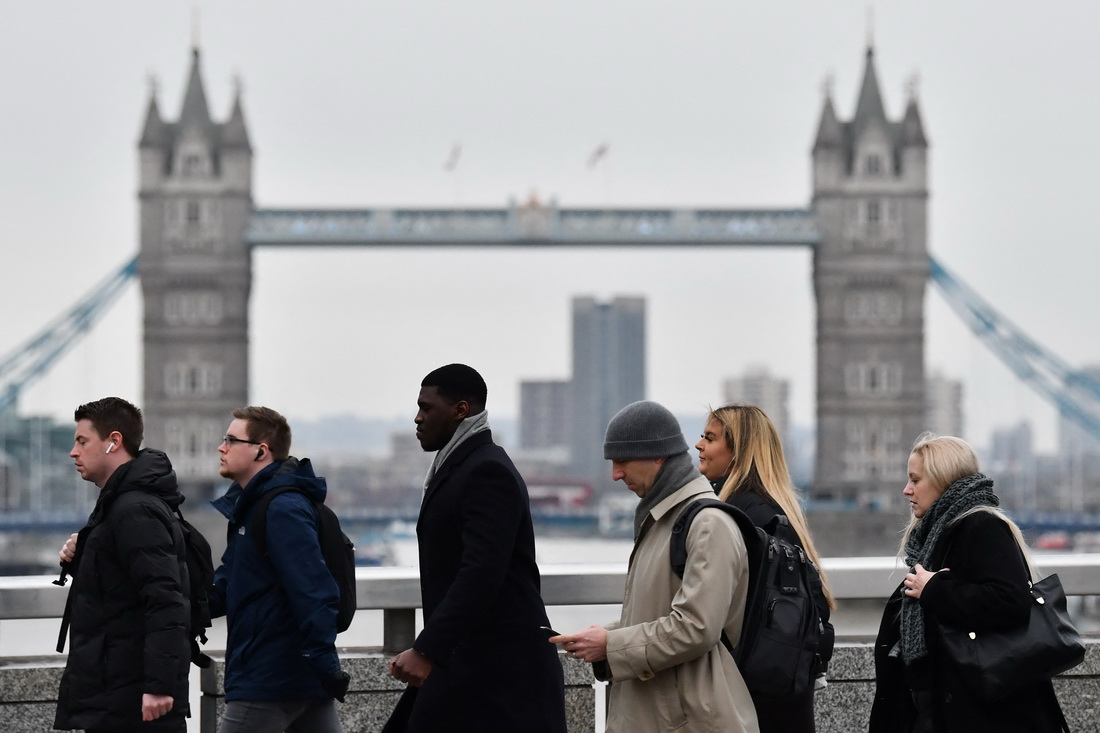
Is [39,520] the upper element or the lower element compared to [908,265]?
lower

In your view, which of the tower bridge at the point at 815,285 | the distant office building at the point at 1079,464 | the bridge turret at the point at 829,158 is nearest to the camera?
the tower bridge at the point at 815,285

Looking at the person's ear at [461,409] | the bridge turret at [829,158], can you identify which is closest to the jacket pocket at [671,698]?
the person's ear at [461,409]

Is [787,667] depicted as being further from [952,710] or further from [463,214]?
[463,214]

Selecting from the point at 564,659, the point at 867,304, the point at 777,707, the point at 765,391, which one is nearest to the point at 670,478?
the point at 777,707

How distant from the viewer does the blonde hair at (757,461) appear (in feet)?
8.43

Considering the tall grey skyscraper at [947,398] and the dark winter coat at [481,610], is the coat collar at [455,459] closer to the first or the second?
the dark winter coat at [481,610]

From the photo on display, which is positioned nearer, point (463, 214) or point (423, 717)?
point (423, 717)

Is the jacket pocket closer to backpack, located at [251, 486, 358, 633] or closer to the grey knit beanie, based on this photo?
the grey knit beanie

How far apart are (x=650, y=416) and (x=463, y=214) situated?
3676cm

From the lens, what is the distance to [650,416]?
2.33 m

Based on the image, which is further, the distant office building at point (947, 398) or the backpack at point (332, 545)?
the distant office building at point (947, 398)

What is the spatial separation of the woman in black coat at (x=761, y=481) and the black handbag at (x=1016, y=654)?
21 cm

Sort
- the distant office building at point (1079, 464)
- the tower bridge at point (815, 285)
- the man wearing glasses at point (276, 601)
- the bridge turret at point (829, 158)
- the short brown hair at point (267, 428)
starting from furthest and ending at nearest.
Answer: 1. the distant office building at point (1079, 464)
2. the bridge turret at point (829, 158)
3. the tower bridge at point (815, 285)
4. the short brown hair at point (267, 428)
5. the man wearing glasses at point (276, 601)

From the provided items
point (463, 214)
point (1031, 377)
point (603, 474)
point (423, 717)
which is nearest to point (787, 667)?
point (423, 717)
